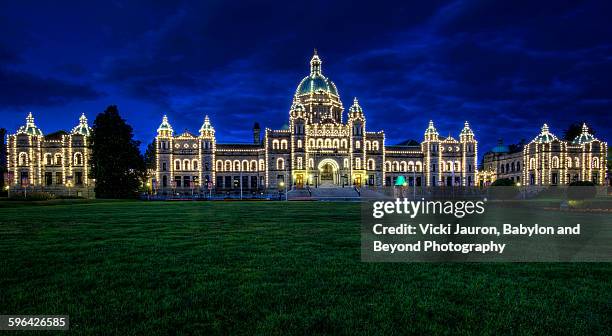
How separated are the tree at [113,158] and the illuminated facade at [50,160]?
30522 millimetres

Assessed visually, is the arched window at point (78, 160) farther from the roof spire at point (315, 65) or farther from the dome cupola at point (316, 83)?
the roof spire at point (315, 65)

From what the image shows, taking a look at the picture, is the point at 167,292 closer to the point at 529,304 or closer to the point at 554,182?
the point at 529,304

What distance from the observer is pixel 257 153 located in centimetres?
9269

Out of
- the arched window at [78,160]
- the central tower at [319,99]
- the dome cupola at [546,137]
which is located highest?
the central tower at [319,99]

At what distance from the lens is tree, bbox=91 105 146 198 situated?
54875 millimetres

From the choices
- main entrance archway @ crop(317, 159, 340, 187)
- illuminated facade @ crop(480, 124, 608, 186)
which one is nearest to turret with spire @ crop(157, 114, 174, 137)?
main entrance archway @ crop(317, 159, 340, 187)

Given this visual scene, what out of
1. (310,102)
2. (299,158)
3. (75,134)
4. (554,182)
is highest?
(310,102)

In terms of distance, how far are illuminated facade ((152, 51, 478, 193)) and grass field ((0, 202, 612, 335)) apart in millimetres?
73571

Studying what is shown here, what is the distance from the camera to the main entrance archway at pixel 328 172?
87.8 m

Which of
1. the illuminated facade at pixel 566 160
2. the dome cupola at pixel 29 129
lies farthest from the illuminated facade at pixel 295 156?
the dome cupola at pixel 29 129

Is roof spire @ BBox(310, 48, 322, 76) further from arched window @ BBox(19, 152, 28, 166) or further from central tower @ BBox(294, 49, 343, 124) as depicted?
arched window @ BBox(19, 152, 28, 166)

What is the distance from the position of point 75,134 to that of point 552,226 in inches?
3653

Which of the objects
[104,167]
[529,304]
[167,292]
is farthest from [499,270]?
[104,167]

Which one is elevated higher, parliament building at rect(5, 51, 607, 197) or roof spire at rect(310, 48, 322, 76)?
roof spire at rect(310, 48, 322, 76)
